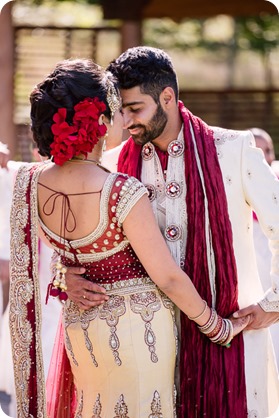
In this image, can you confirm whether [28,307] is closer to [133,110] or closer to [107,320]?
[107,320]

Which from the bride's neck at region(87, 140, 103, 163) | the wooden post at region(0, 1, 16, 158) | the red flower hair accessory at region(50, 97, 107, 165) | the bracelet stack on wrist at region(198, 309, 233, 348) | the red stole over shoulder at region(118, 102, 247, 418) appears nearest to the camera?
the red flower hair accessory at region(50, 97, 107, 165)

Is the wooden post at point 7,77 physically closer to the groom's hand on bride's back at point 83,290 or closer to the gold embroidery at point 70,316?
the gold embroidery at point 70,316

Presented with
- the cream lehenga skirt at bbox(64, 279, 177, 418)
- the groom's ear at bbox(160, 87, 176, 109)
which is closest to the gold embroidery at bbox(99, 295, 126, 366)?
the cream lehenga skirt at bbox(64, 279, 177, 418)

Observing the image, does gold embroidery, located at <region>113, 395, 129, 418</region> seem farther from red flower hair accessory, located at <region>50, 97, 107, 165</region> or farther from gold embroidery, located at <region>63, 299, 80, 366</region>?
red flower hair accessory, located at <region>50, 97, 107, 165</region>

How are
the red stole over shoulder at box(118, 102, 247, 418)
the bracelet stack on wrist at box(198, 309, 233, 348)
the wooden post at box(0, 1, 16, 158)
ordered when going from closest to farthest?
the bracelet stack on wrist at box(198, 309, 233, 348) → the red stole over shoulder at box(118, 102, 247, 418) → the wooden post at box(0, 1, 16, 158)

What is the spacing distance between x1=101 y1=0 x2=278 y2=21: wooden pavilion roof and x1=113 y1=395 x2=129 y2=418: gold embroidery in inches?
293

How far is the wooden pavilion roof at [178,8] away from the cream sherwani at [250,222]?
677 centimetres

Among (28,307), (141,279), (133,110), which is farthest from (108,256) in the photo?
(133,110)

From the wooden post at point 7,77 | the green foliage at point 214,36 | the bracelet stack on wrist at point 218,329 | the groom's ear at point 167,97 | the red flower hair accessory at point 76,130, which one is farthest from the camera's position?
the green foliage at point 214,36

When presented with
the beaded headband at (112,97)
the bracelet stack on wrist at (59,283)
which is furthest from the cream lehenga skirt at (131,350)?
the beaded headband at (112,97)

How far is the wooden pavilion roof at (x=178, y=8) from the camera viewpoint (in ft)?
35.0

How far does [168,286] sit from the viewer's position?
11.9 ft

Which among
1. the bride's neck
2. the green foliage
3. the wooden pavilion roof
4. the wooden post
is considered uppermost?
the green foliage

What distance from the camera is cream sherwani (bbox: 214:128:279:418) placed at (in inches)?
157
